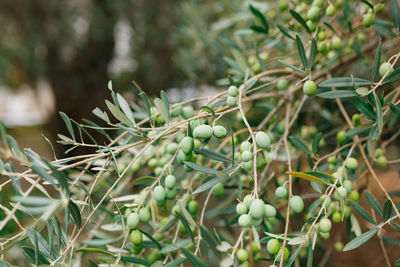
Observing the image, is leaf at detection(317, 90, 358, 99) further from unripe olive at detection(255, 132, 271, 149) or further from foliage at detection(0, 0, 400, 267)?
unripe olive at detection(255, 132, 271, 149)

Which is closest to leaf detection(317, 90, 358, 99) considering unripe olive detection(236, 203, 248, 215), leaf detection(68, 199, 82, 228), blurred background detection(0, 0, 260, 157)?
unripe olive detection(236, 203, 248, 215)

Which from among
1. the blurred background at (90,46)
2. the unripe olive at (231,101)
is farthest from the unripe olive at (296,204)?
the blurred background at (90,46)

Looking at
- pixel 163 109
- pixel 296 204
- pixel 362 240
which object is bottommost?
pixel 362 240

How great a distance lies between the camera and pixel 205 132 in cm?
57

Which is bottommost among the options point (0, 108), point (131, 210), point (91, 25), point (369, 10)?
point (0, 108)

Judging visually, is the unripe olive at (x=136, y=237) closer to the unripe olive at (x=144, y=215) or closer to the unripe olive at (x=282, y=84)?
the unripe olive at (x=144, y=215)

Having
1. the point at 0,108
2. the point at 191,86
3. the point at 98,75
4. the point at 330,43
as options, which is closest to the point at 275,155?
the point at 330,43

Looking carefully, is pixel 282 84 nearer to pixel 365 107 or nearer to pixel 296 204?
pixel 365 107

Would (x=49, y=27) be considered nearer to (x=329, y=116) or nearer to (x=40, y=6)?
(x=40, y=6)

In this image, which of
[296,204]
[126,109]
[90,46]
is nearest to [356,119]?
[296,204]

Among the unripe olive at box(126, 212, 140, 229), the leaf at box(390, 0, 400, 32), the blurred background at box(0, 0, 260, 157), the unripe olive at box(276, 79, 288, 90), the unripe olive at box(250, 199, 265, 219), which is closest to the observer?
the unripe olive at box(250, 199, 265, 219)

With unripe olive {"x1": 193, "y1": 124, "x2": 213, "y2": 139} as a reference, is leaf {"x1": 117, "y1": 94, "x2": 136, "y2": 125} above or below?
above

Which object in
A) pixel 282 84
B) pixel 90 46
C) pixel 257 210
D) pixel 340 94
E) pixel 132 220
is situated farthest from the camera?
pixel 90 46

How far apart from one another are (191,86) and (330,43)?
5.74 ft
